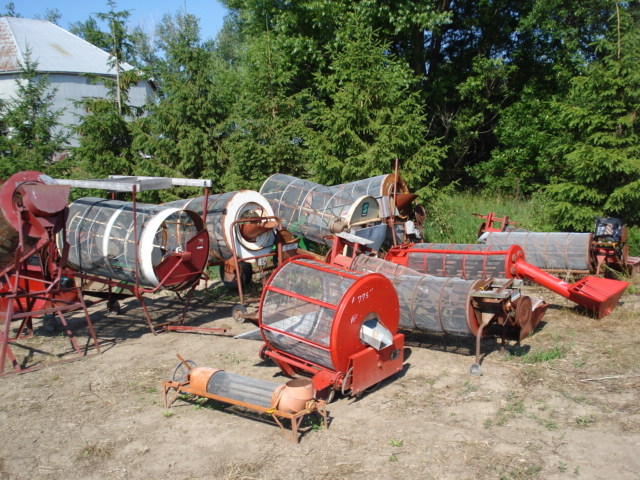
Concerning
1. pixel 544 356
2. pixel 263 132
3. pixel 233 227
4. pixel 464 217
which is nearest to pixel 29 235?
pixel 233 227

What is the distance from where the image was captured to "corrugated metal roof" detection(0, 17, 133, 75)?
29.0m

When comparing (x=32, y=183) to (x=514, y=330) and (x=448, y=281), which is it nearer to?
(x=448, y=281)

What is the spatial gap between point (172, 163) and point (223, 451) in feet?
38.0

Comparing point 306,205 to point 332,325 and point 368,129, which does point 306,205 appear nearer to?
point 368,129

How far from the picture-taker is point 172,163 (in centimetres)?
1569

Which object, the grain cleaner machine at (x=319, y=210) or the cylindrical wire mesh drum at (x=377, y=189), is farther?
the cylindrical wire mesh drum at (x=377, y=189)

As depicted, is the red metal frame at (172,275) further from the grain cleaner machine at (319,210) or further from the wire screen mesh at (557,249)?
the wire screen mesh at (557,249)

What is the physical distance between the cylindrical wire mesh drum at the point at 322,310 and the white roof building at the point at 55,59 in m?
23.5

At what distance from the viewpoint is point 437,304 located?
25.2ft

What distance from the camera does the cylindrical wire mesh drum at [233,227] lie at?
416 inches

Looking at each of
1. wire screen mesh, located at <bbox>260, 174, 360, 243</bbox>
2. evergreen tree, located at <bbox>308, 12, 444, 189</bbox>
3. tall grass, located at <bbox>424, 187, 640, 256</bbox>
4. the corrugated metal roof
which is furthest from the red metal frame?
the corrugated metal roof

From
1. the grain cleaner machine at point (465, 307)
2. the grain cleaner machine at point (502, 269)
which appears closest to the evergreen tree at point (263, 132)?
the grain cleaner machine at point (502, 269)

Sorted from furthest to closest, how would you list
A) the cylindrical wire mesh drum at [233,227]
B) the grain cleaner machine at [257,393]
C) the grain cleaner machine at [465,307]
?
the cylindrical wire mesh drum at [233,227], the grain cleaner machine at [465,307], the grain cleaner machine at [257,393]

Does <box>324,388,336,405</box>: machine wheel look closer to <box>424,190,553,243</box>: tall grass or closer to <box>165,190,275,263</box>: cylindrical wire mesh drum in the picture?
<box>165,190,275,263</box>: cylindrical wire mesh drum
